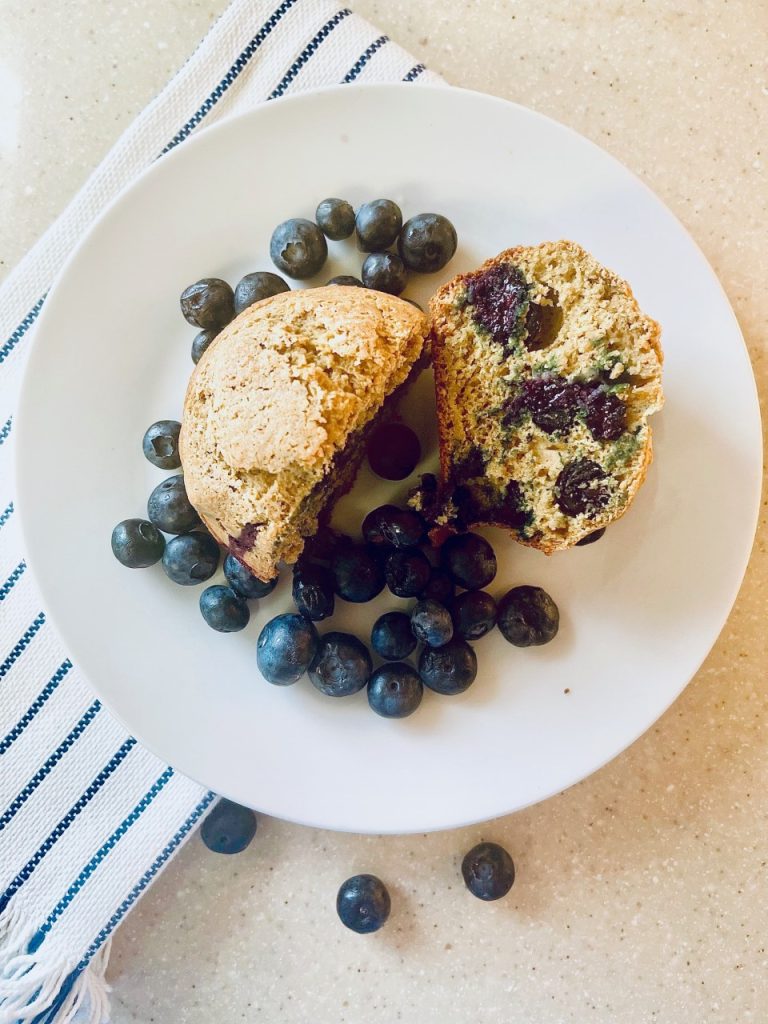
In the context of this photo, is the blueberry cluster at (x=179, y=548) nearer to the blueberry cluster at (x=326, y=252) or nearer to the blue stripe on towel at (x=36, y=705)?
the blueberry cluster at (x=326, y=252)

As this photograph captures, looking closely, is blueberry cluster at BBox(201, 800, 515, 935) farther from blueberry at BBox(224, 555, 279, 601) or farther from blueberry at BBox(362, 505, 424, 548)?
blueberry at BBox(362, 505, 424, 548)

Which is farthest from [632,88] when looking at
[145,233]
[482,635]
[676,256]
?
[482,635]

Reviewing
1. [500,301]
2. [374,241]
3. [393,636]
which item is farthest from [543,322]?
[393,636]

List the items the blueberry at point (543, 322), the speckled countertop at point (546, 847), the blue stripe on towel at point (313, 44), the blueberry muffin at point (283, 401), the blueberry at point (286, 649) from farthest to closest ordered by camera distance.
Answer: the speckled countertop at point (546, 847) → the blue stripe on towel at point (313, 44) → the blueberry at point (286, 649) → the blueberry at point (543, 322) → the blueberry muffin at point (283, 401)

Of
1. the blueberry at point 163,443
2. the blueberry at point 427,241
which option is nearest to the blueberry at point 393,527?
the blueberry at point 163,443

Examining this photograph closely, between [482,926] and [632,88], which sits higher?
[632,88]

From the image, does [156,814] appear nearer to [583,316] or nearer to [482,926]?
[482,926]

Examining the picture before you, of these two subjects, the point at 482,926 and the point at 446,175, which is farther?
the point at 482,926
